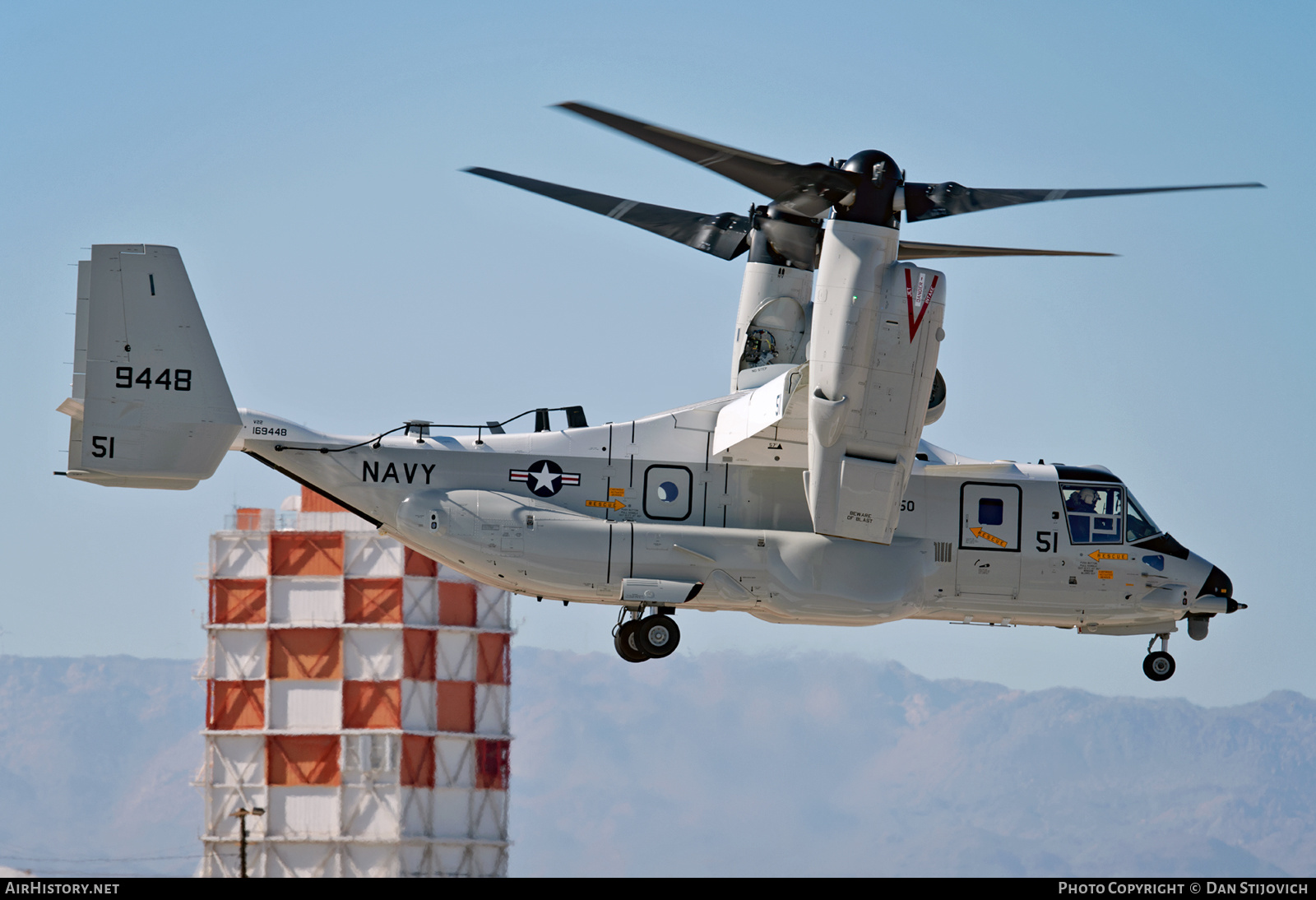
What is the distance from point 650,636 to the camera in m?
25.5

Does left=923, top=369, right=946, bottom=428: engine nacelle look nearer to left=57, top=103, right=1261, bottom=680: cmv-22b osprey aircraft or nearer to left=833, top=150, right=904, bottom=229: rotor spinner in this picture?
left=57, top=103, right=1261, bottom=680: cmv-22b osprey aircraft

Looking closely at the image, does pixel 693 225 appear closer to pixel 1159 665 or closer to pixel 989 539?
pixel 989 539

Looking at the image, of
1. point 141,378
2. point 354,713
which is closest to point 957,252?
point 141,378

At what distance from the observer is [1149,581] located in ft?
90.2

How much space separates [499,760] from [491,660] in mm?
4382

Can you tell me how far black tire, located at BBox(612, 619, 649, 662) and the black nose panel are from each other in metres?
9.41

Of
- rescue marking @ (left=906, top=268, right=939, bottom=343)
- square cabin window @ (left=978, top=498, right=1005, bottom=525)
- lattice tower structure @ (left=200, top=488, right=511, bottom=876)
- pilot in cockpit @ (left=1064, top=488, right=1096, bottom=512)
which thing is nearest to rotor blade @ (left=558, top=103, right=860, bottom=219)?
rescue marking @ (left=906, top=268, right=939, bottom=343)

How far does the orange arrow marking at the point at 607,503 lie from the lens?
25875 millimetres

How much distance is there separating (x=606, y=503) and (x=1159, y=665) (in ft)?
32.6

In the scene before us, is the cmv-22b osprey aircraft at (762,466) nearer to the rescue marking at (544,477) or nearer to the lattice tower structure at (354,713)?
the rescue marking at (544,477)

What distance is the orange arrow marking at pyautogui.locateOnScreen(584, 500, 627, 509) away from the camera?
25.9m
